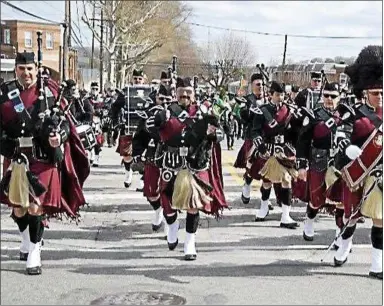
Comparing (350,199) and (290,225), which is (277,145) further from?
(350,199)

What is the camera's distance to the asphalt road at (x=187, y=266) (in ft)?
16.5

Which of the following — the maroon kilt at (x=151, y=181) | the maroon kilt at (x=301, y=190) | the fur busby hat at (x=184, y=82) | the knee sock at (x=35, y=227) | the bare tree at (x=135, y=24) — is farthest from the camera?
the bare tree at (x=135, y=24)

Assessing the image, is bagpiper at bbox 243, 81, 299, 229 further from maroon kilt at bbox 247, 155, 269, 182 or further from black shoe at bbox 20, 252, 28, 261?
black shoe at bbox 20, 252, 28, 261

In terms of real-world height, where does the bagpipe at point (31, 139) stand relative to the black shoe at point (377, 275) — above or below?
above

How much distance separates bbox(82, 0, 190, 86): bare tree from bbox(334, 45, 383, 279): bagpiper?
6.85ft

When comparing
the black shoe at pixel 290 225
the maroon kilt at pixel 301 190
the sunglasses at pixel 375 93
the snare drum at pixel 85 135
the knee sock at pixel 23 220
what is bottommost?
the black shoe at pixel 290 225

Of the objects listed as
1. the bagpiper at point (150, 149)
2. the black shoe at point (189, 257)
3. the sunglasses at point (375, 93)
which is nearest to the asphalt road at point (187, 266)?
the black shoe at point (189, 257)

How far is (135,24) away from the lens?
20.4 metres

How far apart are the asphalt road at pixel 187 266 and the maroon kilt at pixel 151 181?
0.48 metres

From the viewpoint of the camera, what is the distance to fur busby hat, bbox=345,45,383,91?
216 inches

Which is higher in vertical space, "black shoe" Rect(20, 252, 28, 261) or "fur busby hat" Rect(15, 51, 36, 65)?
"fur busby hat" Rect(15, 51, 36, 65)

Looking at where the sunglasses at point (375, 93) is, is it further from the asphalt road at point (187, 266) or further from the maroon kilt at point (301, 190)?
the maroon kilt at point (301, 190)

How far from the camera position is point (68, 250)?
256 inches

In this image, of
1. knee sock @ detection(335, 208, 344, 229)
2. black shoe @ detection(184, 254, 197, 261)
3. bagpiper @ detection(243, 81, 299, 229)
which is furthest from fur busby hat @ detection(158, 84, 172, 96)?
knee sock @ detection(335, 208, 344, 229)
